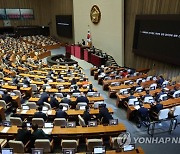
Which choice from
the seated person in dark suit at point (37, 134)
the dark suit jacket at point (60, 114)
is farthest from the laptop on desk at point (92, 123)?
the seated person in dark suit at point (37, 134)

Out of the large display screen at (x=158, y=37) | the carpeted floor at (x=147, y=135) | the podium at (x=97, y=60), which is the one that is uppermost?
the large display screen at (x=158, y=37)

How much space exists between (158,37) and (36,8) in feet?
92.2

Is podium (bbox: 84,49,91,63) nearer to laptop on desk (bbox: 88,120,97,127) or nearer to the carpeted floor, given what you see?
the carpeted floor

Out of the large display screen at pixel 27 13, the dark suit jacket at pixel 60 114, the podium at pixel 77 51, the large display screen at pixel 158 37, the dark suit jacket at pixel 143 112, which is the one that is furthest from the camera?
the large display screen at pixel 27 13

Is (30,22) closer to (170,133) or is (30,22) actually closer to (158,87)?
(158,87)

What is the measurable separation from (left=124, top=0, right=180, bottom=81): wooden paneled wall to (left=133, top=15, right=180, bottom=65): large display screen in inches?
19.4

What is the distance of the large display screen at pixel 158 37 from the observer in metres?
13.6

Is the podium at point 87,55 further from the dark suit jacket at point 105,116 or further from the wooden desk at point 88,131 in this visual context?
the wooden desk at point 88,131

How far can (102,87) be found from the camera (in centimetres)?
1374

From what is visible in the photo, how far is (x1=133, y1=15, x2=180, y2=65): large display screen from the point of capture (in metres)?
13.6

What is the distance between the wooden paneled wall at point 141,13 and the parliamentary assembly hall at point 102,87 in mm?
63

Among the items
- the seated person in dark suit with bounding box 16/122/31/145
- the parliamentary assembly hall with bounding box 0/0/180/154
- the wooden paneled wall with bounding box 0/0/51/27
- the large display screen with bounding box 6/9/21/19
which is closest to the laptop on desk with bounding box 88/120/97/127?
the parliamentary assembly hall with bounding box 0/0/180/154

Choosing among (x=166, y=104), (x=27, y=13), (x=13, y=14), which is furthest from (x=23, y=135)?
(x=27, y=13)

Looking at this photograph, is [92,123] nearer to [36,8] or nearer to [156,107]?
[156,107]
